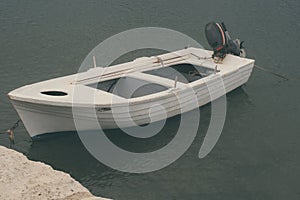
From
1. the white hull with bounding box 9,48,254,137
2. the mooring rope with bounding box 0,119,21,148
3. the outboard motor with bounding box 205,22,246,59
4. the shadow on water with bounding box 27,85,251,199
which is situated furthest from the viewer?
the outboard motor with bounding box 205,22,246,59

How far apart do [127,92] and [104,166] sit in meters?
5.13

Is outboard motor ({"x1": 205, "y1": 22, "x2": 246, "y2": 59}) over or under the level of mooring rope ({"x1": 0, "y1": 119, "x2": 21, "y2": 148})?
over

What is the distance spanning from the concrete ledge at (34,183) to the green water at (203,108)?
6283mm

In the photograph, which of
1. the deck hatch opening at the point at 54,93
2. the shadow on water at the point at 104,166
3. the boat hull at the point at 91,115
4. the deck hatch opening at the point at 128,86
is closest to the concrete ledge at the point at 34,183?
the shadow on water at the point at 104,166

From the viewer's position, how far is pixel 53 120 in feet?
52.6

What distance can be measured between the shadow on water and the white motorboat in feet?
1.92

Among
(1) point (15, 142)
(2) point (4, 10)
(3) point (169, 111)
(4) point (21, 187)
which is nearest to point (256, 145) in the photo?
(3) point (169, 111)

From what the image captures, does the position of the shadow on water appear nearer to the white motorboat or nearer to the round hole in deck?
the white motorboat

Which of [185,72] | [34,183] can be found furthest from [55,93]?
[34,183]

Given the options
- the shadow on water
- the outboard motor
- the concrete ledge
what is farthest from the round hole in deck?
the outboard motor

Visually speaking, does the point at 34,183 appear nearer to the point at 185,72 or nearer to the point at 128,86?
the point at 128,86

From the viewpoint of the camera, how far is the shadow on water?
1439 cm

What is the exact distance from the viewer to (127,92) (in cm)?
1941

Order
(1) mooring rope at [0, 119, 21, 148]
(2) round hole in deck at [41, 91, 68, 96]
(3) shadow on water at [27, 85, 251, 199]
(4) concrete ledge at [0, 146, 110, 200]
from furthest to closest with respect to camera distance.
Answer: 1. (2) round hole in deck at [41, 91, 68, 96]
2. (1) mooring rope at [0, 119, 21, 148]
3. (3) shadow on water at [27, 85, 251, 199]
4. (4) concrete ledge at [0, 146, 110, 200]
